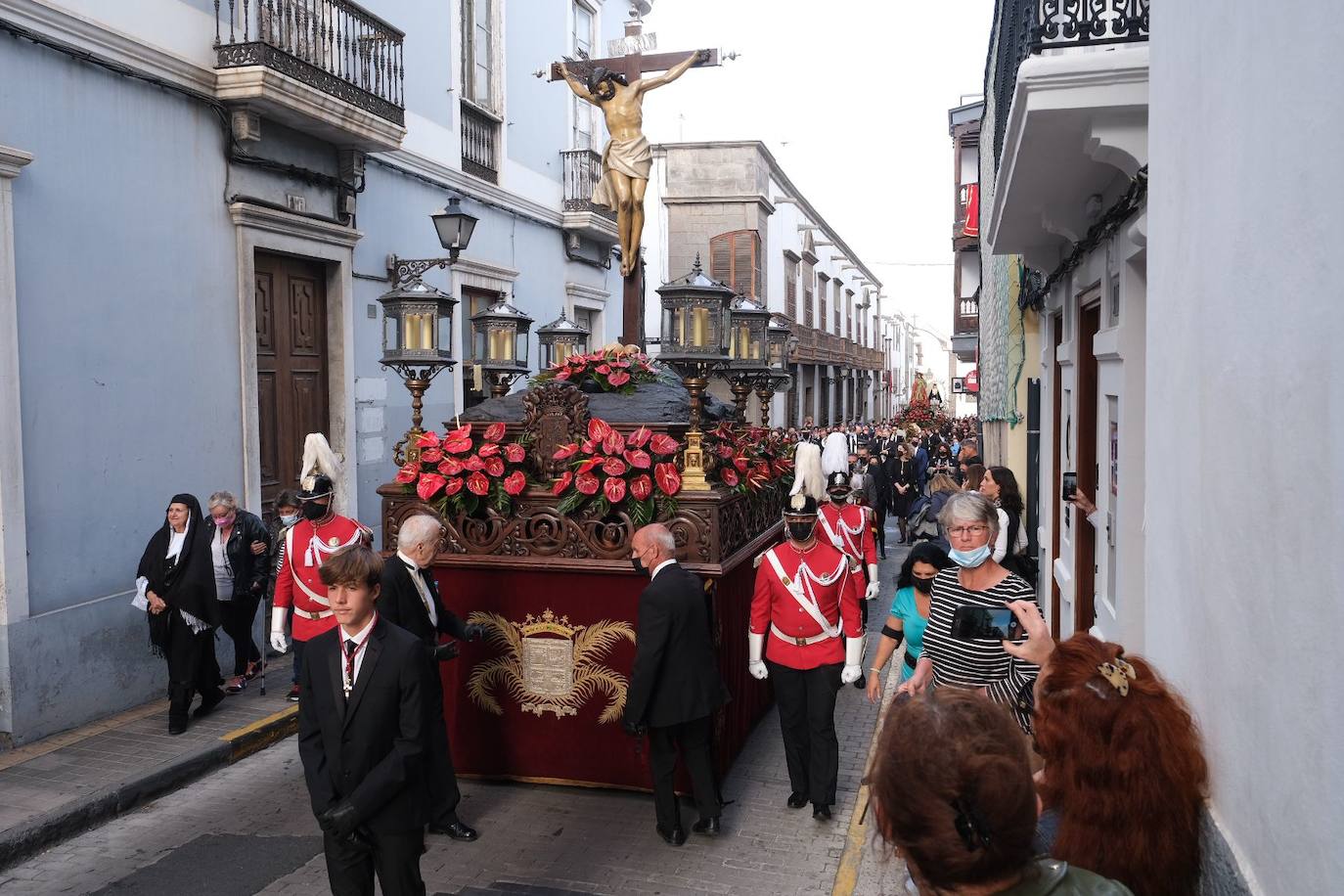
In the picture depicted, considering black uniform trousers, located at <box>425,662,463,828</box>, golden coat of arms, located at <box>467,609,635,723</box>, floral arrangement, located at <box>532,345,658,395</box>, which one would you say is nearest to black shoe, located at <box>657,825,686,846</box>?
golden coat of arms, located at <box>467,609,635,723</box>

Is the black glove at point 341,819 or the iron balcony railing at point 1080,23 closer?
Result: the black glove at point 341,819

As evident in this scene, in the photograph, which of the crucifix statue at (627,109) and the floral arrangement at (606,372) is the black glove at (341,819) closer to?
the floral arrangement at (606,372)

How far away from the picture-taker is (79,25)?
773cm

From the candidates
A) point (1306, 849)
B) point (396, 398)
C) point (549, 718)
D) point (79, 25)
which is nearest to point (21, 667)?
point (549, 718)

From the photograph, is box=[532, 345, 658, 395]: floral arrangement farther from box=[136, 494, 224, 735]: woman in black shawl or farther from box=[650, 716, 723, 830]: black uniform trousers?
box=[650, 716, 723, 830]: black uniform trousers

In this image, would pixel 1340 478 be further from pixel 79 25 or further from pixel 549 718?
pixel 79 25

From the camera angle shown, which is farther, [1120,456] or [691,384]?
[691,384]

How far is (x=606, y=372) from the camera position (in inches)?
308

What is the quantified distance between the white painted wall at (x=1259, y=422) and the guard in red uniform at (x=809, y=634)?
8.41ft

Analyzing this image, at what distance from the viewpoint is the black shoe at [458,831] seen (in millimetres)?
5816

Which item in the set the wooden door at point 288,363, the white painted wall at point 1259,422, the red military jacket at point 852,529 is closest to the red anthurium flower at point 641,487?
the red military jacket at point 852,529

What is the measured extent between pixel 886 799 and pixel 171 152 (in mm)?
8566

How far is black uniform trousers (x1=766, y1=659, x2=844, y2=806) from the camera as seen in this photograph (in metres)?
5.96

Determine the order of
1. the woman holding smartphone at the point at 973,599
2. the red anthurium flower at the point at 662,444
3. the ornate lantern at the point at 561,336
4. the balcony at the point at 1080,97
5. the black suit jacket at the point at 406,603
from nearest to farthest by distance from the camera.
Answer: the woman holding smartphone at the point at 973,599 < the balcony at the point at 1080,97 < the black suit jacket at the point at 406,603 < the red anthurium flower at the point at 662,444 < the ornate lantern at the point at 561,336
